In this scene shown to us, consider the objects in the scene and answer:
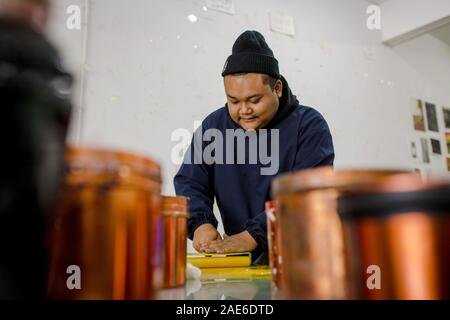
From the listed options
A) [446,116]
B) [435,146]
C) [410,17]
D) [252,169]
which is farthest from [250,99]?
[446,116]

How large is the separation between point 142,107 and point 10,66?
1883mm

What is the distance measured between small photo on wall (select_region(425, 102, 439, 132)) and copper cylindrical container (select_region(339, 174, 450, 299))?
3563mm

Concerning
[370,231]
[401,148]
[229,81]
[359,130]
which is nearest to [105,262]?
[370,231]

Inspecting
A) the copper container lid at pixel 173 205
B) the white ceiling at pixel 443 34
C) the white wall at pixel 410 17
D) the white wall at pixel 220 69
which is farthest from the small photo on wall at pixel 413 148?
the copper container lid at pixel 173 205

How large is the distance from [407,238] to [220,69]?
7.12ft

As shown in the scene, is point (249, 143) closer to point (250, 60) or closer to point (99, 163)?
point (250, 60)

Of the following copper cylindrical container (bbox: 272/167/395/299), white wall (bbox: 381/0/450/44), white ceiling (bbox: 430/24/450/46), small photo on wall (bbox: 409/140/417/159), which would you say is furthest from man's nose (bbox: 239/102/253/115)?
white ceiling (bbox: 430/24/450/46)

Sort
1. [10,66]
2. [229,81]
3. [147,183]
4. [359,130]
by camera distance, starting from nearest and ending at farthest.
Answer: [10,66] → [147,183] → [229,81] → [359,130]

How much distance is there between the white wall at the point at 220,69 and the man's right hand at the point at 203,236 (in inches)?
16.7

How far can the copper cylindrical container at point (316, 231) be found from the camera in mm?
322

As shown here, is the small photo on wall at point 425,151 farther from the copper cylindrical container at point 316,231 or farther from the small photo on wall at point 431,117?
the copper cylindrical container at point 316,231

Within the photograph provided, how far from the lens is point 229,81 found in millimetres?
1403
